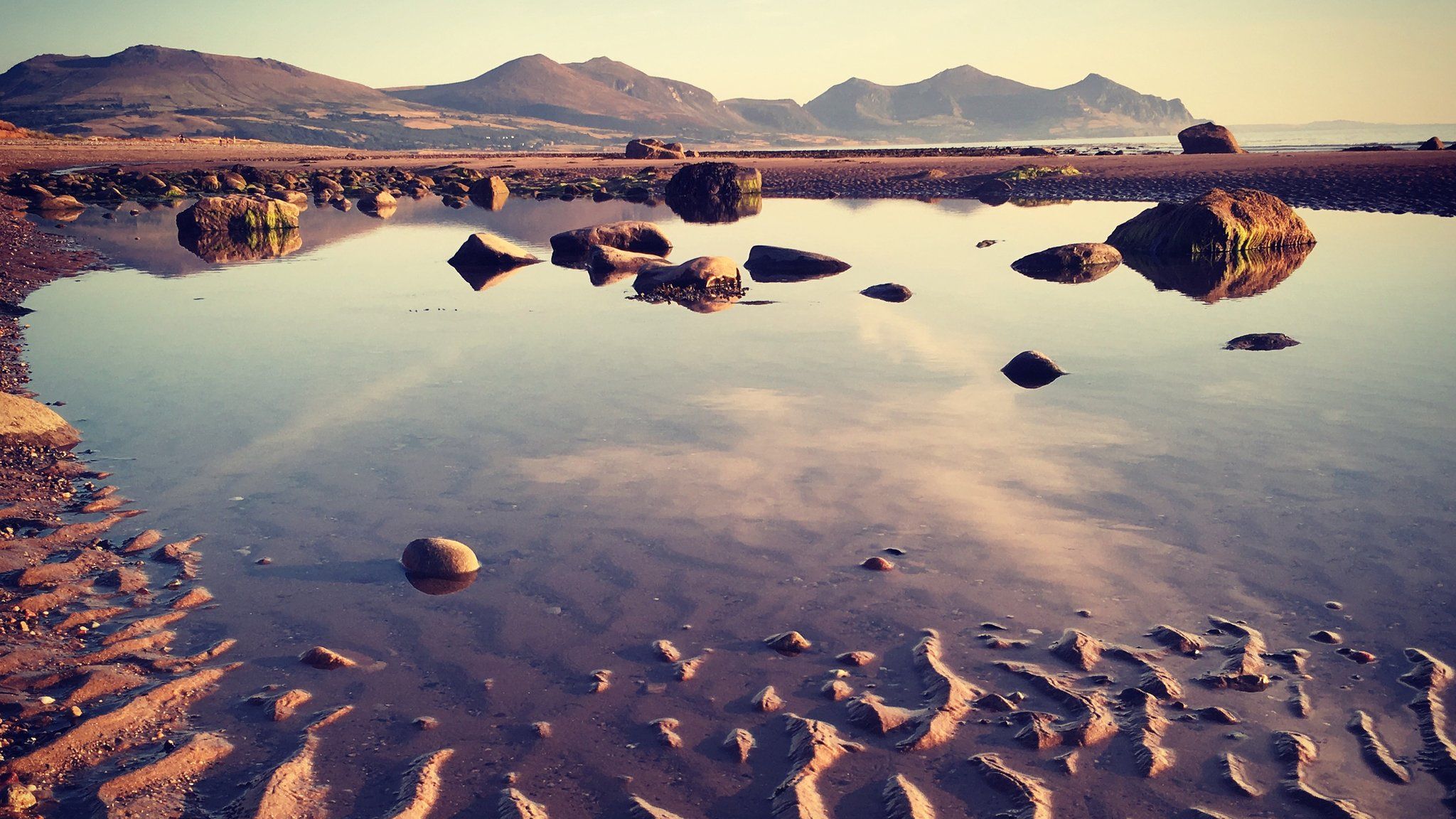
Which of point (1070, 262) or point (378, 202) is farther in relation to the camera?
point (378, 202)

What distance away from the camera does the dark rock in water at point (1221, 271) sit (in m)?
16.3

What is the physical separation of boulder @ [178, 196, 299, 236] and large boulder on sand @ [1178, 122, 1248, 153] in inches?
1933

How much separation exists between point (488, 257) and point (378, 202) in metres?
18.2

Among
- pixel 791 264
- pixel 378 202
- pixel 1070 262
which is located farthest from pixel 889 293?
pixel 378 202

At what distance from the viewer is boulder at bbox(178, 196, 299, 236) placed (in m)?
24.5

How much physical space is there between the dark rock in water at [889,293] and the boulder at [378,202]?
24185 mm

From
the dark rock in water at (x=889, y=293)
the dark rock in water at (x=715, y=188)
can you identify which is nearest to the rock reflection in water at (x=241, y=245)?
the dark rock in water at (x=889, y=293)

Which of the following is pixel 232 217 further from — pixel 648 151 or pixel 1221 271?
pixel 648 151

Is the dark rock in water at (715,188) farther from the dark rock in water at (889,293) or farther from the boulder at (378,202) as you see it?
the dark rock in water at (889,293)

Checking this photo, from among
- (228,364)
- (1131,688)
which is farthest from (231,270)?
(1131,688)

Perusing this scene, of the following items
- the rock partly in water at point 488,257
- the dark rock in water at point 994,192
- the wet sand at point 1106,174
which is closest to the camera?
the rock partly in water at point 488,257

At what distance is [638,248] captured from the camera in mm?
20766

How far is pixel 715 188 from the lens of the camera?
37281 millimetres

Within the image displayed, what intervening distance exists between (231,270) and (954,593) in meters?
18.1
